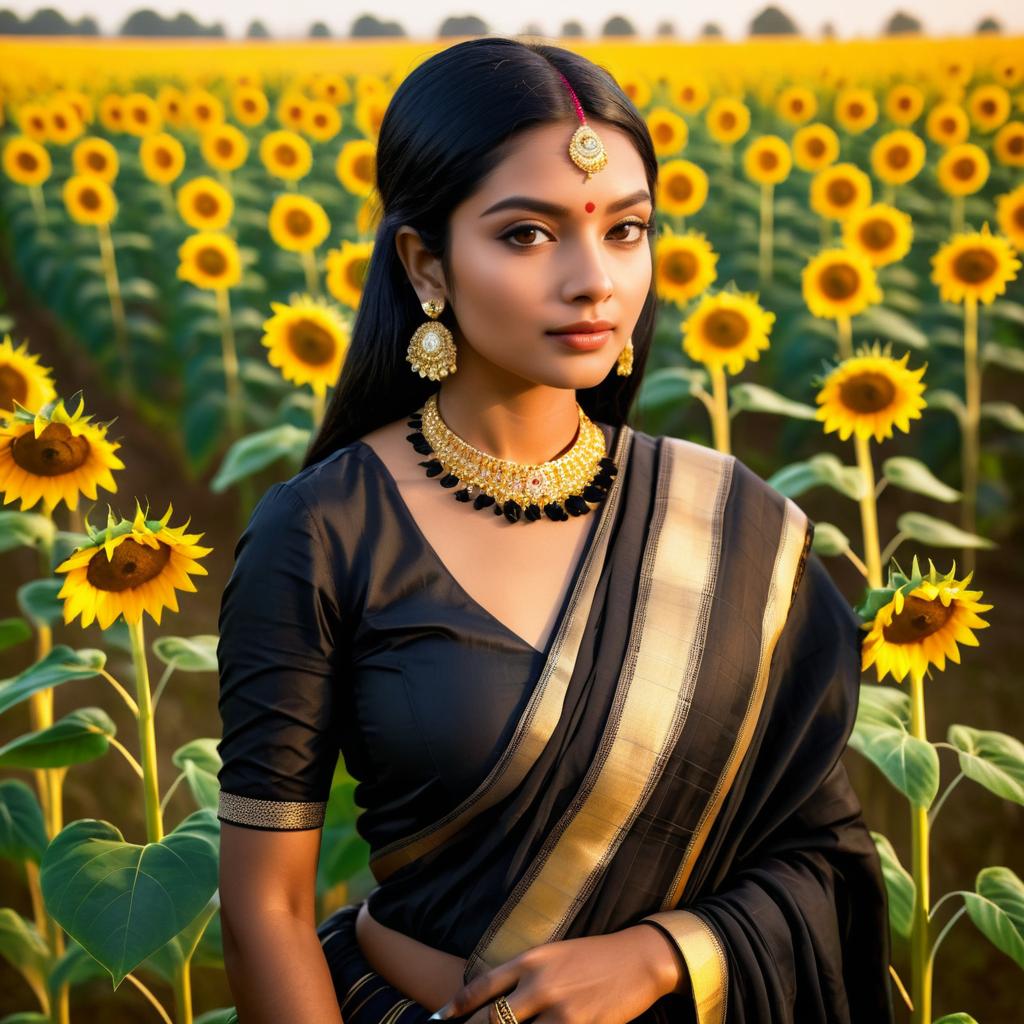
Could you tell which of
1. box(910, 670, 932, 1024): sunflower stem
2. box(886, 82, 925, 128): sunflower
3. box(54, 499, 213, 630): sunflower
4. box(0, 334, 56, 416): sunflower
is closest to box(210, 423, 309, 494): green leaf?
box(0, 334, 56, 416): sunflower

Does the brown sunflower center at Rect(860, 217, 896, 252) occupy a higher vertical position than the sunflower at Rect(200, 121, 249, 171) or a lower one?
lower

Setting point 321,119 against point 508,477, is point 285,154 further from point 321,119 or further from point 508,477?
point 508,477

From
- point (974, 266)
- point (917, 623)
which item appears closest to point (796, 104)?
point (974, 266)

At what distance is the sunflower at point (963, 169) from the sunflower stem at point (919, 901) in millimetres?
2083

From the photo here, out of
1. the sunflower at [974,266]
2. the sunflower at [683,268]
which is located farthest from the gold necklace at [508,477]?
the sunflower at [974,266]

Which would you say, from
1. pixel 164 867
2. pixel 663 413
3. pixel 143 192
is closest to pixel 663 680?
pixel 164 867

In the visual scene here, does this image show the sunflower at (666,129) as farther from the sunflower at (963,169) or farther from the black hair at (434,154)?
the black hair at (434,154)

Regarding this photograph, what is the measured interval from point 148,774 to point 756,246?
2897 mm

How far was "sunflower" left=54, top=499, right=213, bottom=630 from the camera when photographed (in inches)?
63.6

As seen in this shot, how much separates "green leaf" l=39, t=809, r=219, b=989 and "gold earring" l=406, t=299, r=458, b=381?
722 mm

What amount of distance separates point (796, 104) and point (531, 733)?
2.80m

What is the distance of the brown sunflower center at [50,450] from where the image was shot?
1.76 m

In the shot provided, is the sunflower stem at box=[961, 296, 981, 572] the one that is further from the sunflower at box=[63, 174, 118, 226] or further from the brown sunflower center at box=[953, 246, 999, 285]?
the sunflower at box=[63, 174, 118, 226]

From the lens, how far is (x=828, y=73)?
3502 mm
